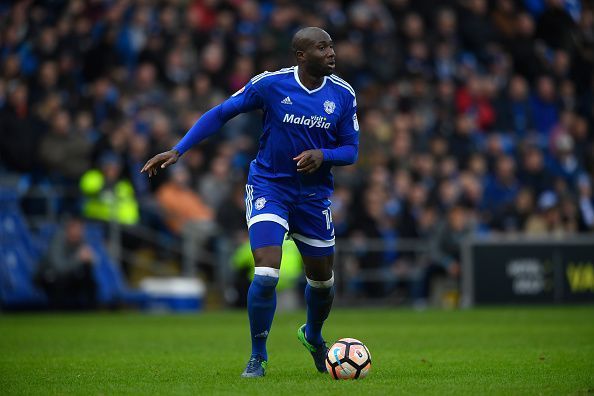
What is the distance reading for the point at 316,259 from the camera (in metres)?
9.13

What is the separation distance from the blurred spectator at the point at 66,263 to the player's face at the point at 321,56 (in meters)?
11.0

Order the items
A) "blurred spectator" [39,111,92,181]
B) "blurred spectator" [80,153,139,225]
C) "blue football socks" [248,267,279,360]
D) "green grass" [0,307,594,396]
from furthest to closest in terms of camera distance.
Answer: "blurred spectator" [80,153,139,225] → "blurred spectator" [39,111,92,181] → "blue football socks" [248,267,279,360] → "green grass" [0,307,594,396]

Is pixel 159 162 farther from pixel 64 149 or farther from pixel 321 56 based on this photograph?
pixel 64 149

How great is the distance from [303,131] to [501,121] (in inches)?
673

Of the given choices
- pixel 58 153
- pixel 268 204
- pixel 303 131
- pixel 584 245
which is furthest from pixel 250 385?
pixel 584 245

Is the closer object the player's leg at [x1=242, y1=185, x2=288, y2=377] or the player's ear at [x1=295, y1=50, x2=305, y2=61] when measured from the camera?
the player's leg at [x1=242, y1=185, x2=288, y2=377]

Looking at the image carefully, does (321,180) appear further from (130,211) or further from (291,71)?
(130,211)

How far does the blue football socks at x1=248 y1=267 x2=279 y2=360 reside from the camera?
866 cm

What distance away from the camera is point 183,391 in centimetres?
777

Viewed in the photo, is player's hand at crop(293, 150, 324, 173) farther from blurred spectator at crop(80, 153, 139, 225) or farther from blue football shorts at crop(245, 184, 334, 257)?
blurred spectator at crop(80, 153, 139, 225)

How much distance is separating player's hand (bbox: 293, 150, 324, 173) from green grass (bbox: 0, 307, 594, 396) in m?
1.53

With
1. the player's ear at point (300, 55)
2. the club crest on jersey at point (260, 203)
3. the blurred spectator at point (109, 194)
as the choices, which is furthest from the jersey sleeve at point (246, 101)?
the blurred spectator at point (109, 194)

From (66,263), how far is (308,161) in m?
11.4

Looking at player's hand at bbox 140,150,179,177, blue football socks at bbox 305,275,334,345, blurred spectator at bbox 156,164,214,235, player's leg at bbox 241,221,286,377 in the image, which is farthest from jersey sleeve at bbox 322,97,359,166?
blurred spectator at bbox 156,164,214,235
